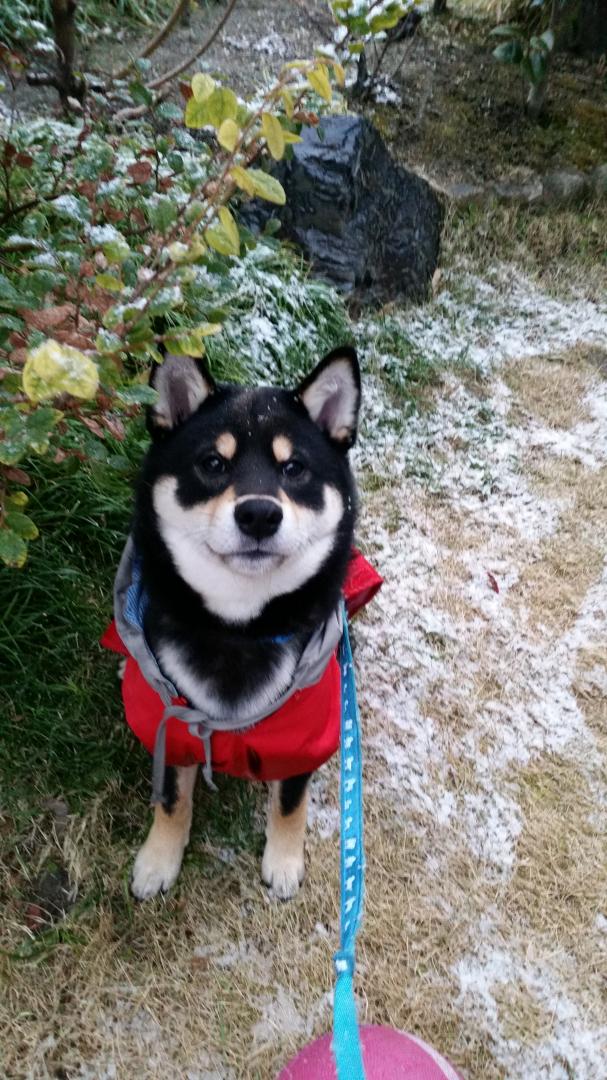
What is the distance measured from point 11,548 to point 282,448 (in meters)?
0.63

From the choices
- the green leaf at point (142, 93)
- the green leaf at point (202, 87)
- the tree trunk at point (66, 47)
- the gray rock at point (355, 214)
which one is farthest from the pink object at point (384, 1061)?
the gray rock at point (355, 214)

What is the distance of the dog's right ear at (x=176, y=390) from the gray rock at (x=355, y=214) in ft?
6.93

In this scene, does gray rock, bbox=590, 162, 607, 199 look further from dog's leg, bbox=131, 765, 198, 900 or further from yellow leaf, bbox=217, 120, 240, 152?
dog's leg, bbox=131, 765, 198, 900

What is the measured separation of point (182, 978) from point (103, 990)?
0.20 meters

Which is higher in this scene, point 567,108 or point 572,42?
point 572,42

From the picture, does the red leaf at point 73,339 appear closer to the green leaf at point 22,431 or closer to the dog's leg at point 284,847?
the green leaf at point 22,431

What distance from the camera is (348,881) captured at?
60.7 inches

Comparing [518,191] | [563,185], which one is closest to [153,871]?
[518,191]

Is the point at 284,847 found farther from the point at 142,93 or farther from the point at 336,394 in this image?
the point at 142,93

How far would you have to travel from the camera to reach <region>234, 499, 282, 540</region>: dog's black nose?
145 centimetres

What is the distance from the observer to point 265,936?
1916 millimetres

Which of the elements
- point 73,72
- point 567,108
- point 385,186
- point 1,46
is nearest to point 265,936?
point 1,46

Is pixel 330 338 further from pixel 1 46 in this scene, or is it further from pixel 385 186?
pixel 1 46

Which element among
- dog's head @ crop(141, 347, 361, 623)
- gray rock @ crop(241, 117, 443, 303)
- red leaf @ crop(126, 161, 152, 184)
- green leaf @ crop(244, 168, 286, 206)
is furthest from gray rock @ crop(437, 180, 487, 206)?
green leaf @ crop(244, 168, 286, 206)
